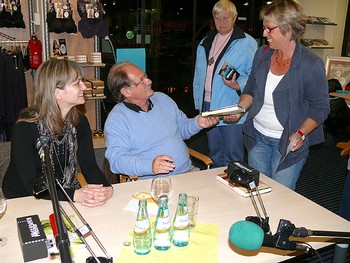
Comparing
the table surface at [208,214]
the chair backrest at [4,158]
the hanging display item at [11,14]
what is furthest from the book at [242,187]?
the hanging display item at [11,14]

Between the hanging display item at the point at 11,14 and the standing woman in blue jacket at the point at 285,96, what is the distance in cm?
293

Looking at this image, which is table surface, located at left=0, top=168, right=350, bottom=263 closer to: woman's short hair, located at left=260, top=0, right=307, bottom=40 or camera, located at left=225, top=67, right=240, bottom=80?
woman's short hair, located at left=260, top=0, right=307, bottom=40

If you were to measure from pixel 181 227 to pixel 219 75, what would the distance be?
221cm

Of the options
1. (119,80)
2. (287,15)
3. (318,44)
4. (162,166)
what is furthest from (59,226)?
(318,44)

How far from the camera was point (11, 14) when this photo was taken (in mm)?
4156

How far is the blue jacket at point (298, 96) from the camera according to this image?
2229 millimetres

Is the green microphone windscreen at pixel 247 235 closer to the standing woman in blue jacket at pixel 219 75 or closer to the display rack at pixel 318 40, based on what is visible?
the standing woman in blue jacket at pixel 219 75

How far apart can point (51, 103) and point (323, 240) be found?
1526 mm

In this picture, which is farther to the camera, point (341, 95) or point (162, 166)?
point (341, 95)

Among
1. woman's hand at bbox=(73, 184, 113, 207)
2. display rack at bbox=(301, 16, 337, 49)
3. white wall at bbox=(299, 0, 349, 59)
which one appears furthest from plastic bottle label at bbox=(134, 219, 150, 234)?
white wall at bbox=(299, 0, 349, 59)

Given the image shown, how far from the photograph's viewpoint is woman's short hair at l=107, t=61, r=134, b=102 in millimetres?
2436

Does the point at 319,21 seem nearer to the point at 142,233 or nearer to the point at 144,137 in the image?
the point at 144,137

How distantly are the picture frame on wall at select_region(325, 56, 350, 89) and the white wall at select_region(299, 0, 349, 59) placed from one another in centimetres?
96

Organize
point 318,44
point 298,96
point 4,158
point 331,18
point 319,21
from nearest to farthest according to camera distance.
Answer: point 298,96 → point 4,158 → point 319,21 → point 318,44 → point 331,18
